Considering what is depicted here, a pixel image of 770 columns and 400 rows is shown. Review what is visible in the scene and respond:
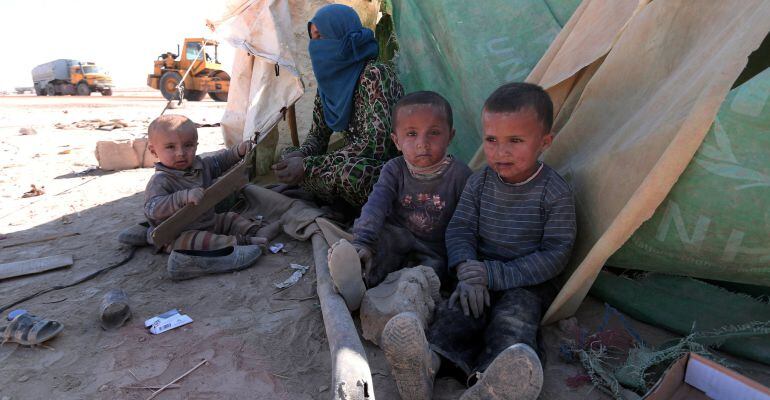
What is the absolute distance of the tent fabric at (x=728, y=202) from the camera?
1.56m

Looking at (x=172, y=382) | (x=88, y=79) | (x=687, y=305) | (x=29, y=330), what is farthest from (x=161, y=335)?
(x=88, y=79)

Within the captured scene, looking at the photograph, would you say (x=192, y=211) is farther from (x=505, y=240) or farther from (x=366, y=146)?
(x=505, y=240)

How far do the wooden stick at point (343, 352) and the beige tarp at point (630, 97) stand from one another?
84 cm

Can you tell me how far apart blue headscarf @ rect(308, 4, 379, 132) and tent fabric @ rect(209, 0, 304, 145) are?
59 cm

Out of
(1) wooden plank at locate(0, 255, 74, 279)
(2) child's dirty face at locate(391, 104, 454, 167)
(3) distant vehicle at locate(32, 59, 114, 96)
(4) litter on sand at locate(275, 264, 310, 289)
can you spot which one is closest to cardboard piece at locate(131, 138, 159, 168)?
(1) wooden plank at locate(0, 255, 74, 279)

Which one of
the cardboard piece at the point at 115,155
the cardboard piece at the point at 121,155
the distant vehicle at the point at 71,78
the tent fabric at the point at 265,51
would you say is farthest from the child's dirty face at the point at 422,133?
the distant vehicle at the point at 71,78

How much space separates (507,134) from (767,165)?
0.86 metres

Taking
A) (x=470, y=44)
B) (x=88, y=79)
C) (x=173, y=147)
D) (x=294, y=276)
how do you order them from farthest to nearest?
(x=88, y=79), (x=470, y=44), (x=173, y=147), (x=294, y=276)

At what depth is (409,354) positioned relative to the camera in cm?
148

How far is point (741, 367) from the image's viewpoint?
177 cm

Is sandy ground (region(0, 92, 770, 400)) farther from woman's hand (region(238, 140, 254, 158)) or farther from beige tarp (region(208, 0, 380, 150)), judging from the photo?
beige tarp (region(208, 0, 380, 150))

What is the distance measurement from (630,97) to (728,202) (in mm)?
732

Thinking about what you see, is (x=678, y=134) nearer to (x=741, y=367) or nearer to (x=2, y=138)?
(x=741, y=367)

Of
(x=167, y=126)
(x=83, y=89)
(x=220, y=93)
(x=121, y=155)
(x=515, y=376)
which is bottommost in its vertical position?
(x=83, y=89)
